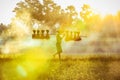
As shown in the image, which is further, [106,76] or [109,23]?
[109,23]

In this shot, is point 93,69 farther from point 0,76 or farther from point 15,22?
point 15,22

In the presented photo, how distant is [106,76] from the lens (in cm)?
1481

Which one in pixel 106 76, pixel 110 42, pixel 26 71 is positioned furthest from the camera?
pixel 110 42

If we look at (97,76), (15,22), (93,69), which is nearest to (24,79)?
(97,76)

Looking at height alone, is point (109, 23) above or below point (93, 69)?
above

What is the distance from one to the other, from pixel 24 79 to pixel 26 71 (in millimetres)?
2689

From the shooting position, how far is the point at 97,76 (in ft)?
48.7

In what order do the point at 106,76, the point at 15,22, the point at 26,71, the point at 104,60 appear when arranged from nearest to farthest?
the point at 106,76 < the point at 26,71 < the point at 104,60 < the point at 15,22

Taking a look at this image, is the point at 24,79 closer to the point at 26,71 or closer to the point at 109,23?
the point at 26,71

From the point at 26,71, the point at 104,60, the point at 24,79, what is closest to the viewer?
the point at 24,79

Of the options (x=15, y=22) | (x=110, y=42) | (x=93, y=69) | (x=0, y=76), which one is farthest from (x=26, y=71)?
(x=15, y=22)

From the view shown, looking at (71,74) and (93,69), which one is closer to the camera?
(71,74)

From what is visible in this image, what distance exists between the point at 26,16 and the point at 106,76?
61.1m

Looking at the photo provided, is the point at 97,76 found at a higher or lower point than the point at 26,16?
lower
